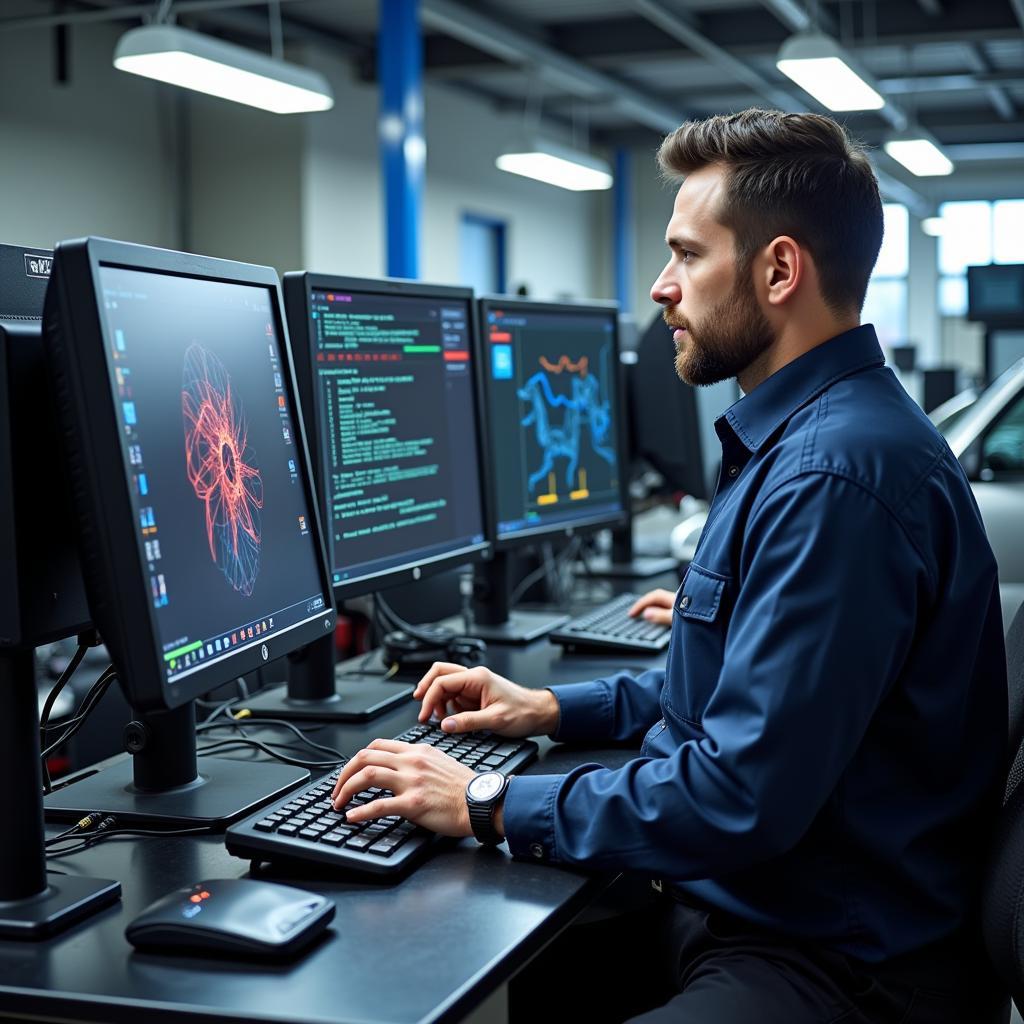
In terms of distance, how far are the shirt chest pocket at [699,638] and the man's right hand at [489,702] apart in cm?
25

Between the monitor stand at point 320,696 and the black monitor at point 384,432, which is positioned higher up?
the black monitor at point 384,432

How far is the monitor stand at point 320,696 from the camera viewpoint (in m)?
1.52

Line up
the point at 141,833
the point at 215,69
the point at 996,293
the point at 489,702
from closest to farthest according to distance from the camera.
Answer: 1. the point at 141,833
2. the point at 489,702
3. the point at 996,293
4. the point at 215,69

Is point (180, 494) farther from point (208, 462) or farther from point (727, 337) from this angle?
point (727, 337)

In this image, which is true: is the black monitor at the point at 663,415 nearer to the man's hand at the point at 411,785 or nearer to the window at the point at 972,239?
the man's hand at the point at 411,785

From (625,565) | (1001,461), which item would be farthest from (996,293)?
(625,565)

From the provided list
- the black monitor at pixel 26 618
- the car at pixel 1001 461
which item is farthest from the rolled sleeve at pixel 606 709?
the car at pixel 1001 461

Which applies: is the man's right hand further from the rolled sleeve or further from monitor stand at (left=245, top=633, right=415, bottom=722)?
monitor stand at (left=245, top=633, right=415, bottom=722)

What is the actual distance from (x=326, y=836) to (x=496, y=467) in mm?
994

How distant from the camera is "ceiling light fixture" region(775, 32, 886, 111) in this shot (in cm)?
518

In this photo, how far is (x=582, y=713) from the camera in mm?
1393

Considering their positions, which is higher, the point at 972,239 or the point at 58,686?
the point at 972,239

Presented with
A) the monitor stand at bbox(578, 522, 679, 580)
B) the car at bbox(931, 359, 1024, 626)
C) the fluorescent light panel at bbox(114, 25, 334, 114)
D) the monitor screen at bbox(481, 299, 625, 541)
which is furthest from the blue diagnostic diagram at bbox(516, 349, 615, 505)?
the fluorescent light panel at bbox(114, 25, 334, 114)

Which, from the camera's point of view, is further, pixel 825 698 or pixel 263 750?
pixel 263 750
